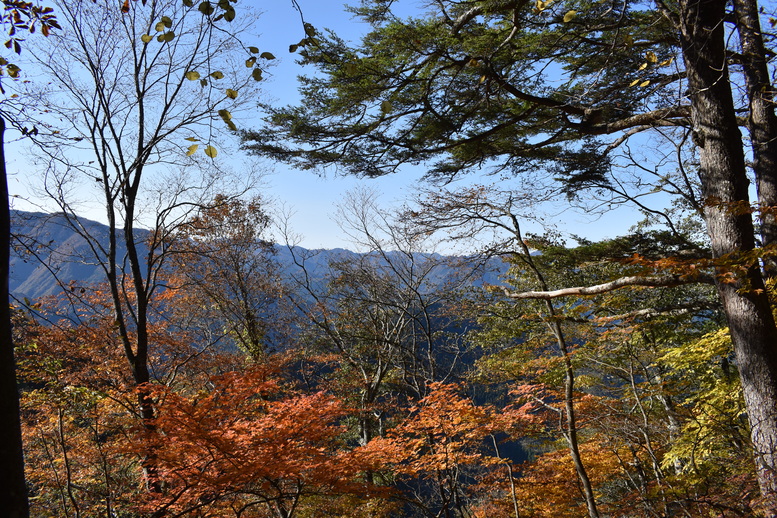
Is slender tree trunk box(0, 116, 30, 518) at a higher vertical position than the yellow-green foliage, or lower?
higher

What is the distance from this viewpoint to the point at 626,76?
18.1 feet

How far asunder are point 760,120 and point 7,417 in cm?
616

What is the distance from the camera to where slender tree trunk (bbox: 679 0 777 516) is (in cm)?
323

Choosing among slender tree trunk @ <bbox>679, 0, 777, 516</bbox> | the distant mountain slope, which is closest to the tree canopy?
slender tree trunk @ <bbox>679, 0, 777, 516</bbox>

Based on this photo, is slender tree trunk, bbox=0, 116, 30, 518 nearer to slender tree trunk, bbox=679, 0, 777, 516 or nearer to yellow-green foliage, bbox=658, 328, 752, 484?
slender tree trunk, bbox=679, 0, 777, 516

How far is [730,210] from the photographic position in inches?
132

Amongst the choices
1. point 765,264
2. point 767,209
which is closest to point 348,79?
point 767,209

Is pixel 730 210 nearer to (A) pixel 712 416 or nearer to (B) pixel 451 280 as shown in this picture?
(A) pixel 712 416

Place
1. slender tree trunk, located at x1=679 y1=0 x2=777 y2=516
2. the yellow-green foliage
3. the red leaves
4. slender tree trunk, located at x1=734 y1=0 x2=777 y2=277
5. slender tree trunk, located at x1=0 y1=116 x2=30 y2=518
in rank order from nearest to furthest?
1. slender tree trunk, located at x1=0 y1=116 x2=30 y2=518
2. slender tree trunk, located at x1=679 y1=0 x2=777 y2=516
3. the red leaves
4. slender tree trunk, located at x1=734 y1=0 x2=777 y2=277
5. the yellow-green foliage

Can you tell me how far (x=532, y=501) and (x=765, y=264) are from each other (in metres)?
6.20

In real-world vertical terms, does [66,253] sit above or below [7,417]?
above

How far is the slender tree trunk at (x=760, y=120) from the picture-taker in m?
4.39

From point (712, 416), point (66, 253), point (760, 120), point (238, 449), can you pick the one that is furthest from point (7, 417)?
point (66, 253)

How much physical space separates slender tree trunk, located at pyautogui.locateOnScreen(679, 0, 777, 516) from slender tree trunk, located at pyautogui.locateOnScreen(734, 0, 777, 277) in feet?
3.73
